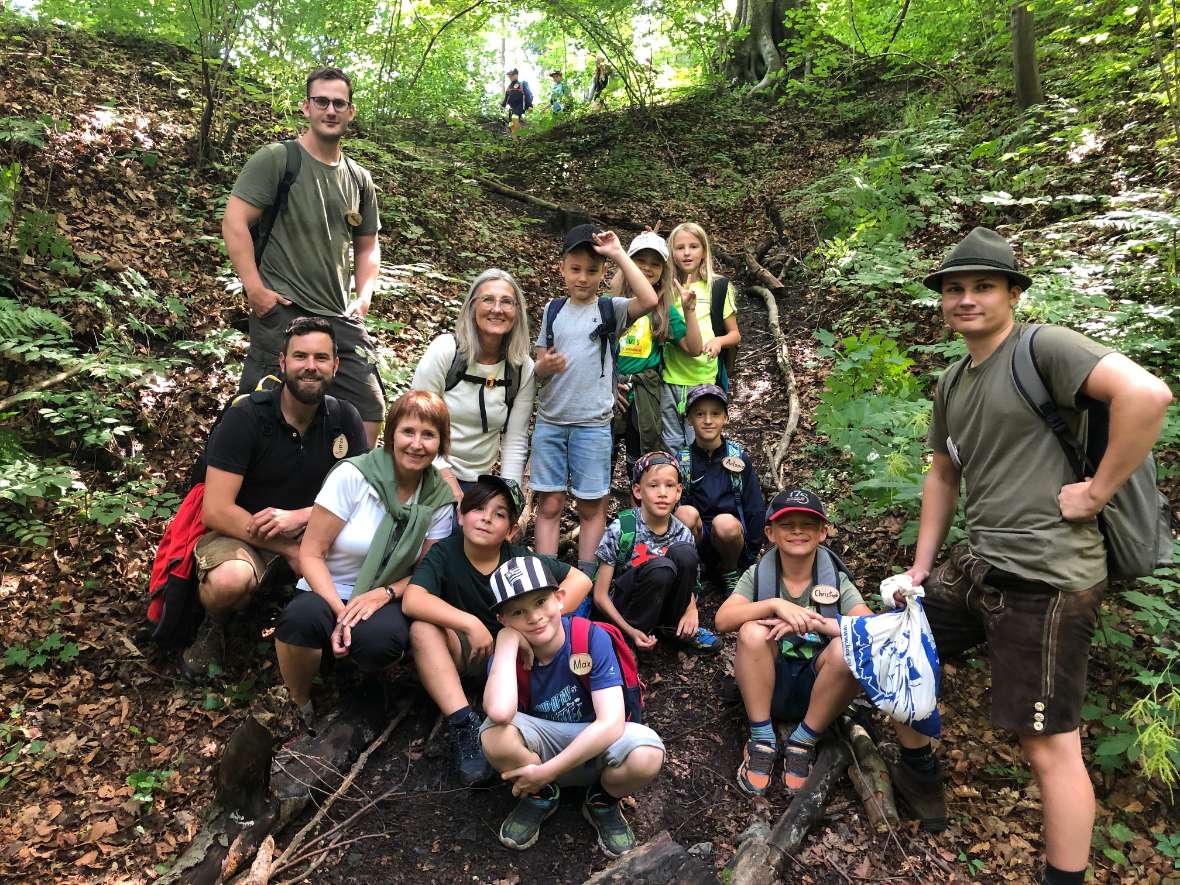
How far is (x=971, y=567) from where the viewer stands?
10.2 feet

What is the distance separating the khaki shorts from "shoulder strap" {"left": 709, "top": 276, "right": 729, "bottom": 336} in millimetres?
3496

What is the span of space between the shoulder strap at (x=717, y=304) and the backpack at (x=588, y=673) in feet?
9.44

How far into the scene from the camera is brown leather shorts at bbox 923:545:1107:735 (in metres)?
2.80

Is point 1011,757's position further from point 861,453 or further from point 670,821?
point 861,453

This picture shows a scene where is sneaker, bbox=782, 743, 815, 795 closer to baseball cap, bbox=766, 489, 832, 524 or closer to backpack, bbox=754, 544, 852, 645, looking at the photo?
backpack, bbox=754, 544, 852, 645

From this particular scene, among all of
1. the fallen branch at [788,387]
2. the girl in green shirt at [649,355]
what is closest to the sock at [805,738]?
the girl in green shirt at [649,355]

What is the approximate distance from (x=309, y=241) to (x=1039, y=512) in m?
4.20

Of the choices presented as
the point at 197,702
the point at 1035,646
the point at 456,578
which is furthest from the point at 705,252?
the point at 197,702

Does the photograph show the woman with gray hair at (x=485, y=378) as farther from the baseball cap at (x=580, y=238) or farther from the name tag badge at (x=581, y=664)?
the name tag badge at (x=581, y=664)

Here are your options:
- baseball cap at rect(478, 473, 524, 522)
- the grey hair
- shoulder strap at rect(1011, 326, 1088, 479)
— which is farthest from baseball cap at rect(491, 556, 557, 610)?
shoulder strap at rect(1011, 326, 1088, 479)

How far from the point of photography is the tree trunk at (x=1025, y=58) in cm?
883

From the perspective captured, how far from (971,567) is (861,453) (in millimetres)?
2241

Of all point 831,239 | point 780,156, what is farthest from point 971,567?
point 780,156

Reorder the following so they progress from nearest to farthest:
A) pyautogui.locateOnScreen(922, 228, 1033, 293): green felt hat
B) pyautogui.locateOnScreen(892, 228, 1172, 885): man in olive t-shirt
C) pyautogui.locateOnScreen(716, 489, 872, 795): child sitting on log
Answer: pyautogui.locateOnScreen(892, 228, 1172, 885): man in olive t-shirt
pyautogui.locateOnScreen(922, 228, 1033, 293): green felt hat
pyautogui.locateOnScreen(716, 489, 872, 795): child sitting on log
